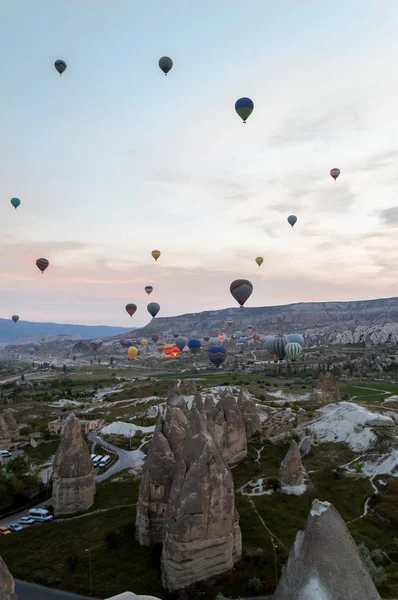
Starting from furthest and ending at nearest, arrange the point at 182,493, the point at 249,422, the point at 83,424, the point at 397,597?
the point at 83,424, the point at 249,422, the point at 182,493, the point at 397,597

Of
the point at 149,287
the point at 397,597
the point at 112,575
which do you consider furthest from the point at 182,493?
the point at 149,287

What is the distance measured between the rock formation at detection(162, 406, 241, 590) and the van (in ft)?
60.7

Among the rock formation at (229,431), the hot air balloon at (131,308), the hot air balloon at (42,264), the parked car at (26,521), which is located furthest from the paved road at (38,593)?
the hot air balloon at (131,308)

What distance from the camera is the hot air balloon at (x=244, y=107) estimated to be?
6369 centimetres

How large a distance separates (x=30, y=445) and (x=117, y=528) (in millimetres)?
41579

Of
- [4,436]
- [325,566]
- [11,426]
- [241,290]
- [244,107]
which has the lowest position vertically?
[4,436]

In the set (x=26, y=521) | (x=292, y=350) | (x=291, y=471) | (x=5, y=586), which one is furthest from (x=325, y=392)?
(x=5, y=586)

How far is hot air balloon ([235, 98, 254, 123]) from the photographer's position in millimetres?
63688

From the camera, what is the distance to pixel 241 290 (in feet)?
254

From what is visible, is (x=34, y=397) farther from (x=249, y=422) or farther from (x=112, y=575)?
(x=112, y=575)

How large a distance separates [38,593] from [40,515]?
12.9 metres

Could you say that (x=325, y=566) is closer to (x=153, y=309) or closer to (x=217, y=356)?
(x=217, y=356)

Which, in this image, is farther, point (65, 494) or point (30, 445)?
point (30, 445)

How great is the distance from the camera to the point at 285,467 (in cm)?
4053
